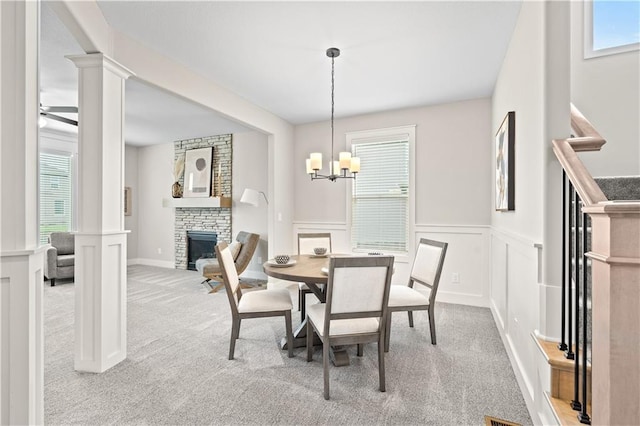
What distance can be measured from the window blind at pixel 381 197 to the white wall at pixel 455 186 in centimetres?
19

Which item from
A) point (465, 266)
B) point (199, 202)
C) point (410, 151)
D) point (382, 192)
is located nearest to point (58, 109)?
point (199, 202)

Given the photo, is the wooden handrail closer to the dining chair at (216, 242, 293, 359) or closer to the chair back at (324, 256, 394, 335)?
the chair back at (324, 256, 394, 335)

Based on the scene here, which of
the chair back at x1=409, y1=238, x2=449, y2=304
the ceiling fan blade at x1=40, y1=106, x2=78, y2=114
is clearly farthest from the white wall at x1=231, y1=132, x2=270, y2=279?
the chair back at x1=409, y1=238, x2=449, y2=304

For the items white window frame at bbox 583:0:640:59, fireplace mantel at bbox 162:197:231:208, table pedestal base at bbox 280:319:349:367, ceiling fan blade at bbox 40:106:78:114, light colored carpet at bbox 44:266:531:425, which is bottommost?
light colored carpet at bbox 44:266:531:425

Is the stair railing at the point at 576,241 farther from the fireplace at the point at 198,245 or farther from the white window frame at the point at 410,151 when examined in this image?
the fireplace at the point at 198,245

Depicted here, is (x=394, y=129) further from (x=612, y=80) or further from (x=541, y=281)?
(x=541, y=281)

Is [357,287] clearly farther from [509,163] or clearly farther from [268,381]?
[509,163]

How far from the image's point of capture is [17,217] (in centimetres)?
116

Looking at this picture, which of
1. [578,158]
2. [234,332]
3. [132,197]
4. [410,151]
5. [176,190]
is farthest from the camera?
[132,197]

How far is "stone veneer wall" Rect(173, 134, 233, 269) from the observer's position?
19.5 feet

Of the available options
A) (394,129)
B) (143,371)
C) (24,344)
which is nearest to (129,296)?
(143,371)

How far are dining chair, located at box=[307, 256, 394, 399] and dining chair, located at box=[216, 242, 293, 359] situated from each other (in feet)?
1.59

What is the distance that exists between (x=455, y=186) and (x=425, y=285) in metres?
1.68

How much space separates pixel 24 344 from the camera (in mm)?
1172
